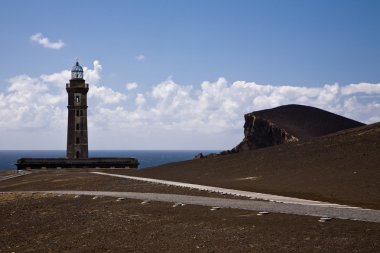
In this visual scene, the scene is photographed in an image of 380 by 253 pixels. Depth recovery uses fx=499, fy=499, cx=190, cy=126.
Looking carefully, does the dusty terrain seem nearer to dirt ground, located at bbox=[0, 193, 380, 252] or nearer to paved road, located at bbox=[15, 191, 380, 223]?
dirt ground, located at bbox=[0, 193, 380, 252]

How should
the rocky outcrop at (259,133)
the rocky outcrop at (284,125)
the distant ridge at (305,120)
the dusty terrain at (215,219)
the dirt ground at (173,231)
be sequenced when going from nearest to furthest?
the dirt ground at (173,231) → the dusty terrain at (215,219) → the rocky outcrop at (284,125) → the rocky outcrop at (259,133) → the distant ridge at (305,120)

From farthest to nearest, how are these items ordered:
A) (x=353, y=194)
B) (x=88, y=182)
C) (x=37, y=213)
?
(x=88, y=182) → (x=353, y=194) → (x=37, y=213)

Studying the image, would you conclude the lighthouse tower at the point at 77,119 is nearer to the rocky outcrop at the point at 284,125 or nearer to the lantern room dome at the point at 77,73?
the lantern room dome at the point at 77,73

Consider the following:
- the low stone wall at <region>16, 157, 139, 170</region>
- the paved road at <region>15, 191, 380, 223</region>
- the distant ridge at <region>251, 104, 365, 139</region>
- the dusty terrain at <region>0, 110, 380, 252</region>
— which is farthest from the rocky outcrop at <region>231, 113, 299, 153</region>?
the paved road at <region>15, 191, 380, 223</region>

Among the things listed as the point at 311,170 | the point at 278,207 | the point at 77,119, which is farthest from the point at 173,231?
the point at 77,119

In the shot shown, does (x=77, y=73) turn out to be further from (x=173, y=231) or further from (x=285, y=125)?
(x=173, y=231)

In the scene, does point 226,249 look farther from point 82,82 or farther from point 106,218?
point 82,82

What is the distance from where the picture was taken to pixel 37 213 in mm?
24344

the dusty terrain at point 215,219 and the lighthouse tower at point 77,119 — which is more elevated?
the lighthouse tower at point 77,119

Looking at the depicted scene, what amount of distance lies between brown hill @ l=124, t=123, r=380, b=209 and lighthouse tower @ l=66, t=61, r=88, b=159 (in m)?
26.3

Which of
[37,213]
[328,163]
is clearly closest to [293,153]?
[328,163]

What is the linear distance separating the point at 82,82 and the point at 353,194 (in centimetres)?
6038

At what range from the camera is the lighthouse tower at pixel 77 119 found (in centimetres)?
7738

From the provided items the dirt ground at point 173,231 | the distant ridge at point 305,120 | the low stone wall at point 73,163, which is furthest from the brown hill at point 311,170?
the distant ridge at point 305,120
